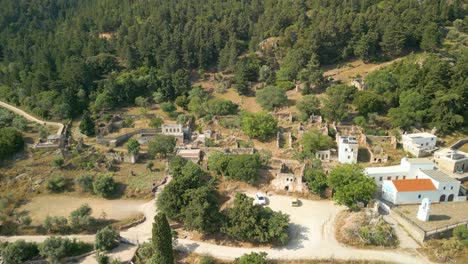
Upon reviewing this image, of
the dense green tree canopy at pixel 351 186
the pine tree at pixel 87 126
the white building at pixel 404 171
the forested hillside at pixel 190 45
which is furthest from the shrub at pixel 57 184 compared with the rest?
the white building at pixel 404 171

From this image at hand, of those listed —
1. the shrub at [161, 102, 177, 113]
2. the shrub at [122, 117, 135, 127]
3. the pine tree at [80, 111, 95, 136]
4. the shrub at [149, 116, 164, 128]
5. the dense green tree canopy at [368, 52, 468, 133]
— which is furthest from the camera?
the shrub at [161, 102, 177, 113]

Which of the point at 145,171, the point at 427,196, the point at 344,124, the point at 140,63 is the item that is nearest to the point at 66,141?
the point at 145,171

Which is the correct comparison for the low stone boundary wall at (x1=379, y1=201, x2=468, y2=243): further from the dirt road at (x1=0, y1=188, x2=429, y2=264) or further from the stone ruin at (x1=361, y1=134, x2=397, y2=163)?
the stone ruin at (x1=361, y1=134, x2=397, y2=163)

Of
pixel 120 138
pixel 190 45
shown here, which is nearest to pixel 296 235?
pixel 120 138

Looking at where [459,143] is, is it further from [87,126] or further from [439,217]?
[87,126]

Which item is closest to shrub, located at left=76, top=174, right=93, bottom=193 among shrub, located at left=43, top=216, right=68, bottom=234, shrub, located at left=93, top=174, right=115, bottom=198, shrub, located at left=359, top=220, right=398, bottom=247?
shrub, located at left=93, top=174, right=115, bottom=198

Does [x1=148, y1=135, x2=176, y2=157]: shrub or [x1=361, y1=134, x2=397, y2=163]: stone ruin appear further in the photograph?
[x1=148, y1=135, x2=176, y2=157]: shrub
